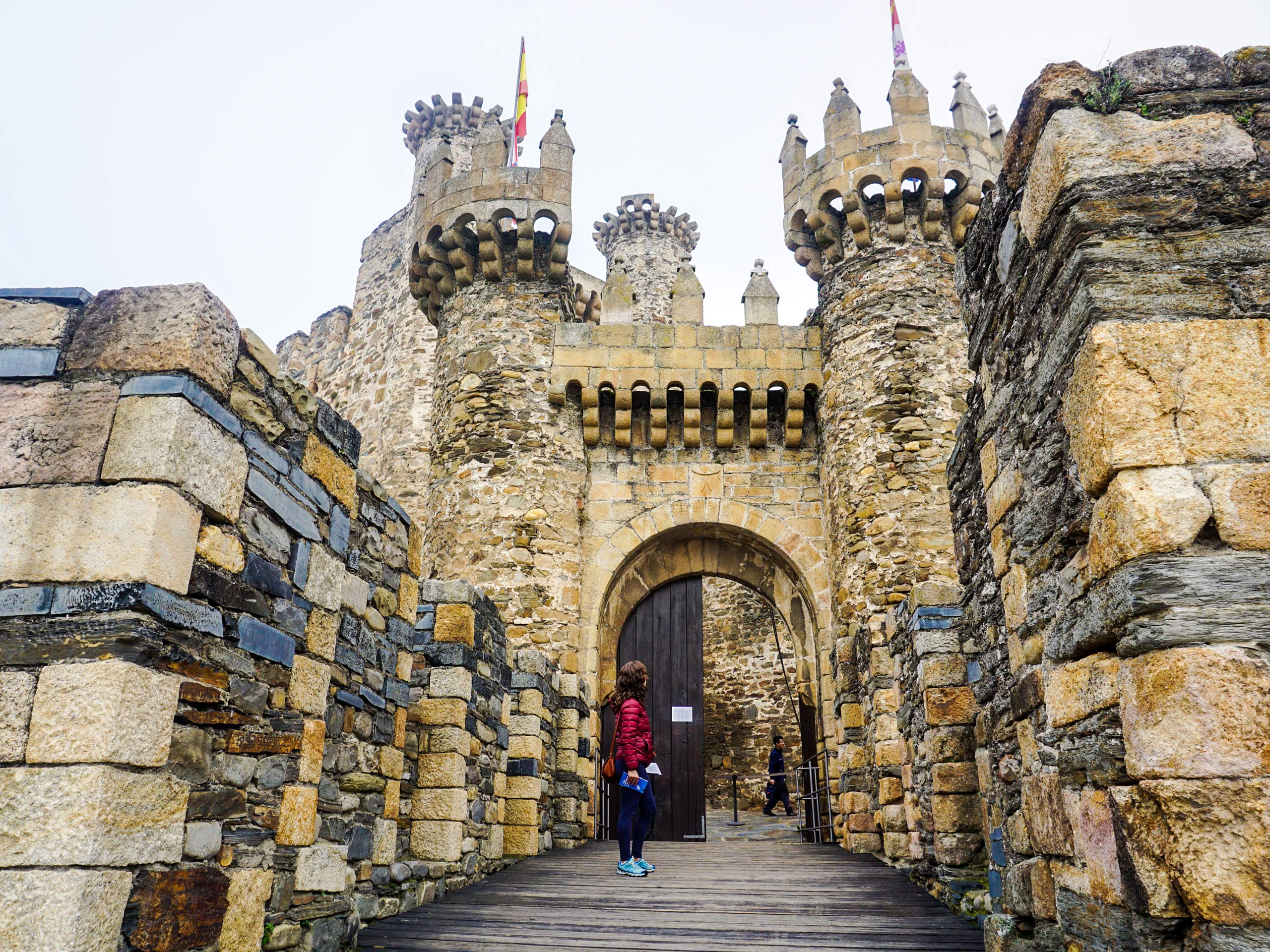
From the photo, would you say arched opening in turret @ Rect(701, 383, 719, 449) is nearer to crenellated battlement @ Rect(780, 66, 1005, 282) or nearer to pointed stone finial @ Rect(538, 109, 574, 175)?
crenellated battlement @ Rect(780, 66, 1005, 282)

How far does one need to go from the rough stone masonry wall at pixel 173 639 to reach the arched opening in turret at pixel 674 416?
5844 mm

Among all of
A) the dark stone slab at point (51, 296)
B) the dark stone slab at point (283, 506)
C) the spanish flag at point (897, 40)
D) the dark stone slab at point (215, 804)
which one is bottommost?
the dark stone slab at point (215, 804)

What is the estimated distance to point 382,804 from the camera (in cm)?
390

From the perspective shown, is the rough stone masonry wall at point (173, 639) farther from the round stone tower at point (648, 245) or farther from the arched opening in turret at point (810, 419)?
the round stone tower at point (648, 245)

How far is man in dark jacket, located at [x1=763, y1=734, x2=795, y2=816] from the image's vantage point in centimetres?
1262

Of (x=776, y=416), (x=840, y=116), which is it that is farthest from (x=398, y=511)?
(x=840, y=116)

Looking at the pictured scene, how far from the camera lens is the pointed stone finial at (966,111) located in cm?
907

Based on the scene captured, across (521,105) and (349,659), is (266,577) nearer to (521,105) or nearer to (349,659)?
(349,659)

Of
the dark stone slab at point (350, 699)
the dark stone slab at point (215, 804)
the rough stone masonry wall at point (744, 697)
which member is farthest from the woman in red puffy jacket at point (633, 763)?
the rough stone masonry wall at point (744, 697)

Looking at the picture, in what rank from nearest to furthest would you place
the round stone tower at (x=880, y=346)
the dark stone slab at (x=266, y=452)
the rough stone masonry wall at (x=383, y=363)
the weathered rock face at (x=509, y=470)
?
the dark stone slab at (x=266, y=452), the round stone tower at (x=880, y=346), the weathered rock face at (x=509, y=470), the rough stone masonry wall at (x=383, y=363)

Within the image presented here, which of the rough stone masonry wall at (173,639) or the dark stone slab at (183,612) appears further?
the dark stone slab at (183,612)

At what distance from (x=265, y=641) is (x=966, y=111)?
888cm

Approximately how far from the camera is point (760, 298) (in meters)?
9.62

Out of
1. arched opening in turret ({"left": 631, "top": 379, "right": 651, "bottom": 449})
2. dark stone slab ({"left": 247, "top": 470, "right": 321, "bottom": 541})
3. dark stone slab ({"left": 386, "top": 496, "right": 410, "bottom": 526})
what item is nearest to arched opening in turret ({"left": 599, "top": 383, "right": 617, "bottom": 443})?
arched opening in turret ({"left": 631, "top": 379, "right": 651, "bottom": 449})
